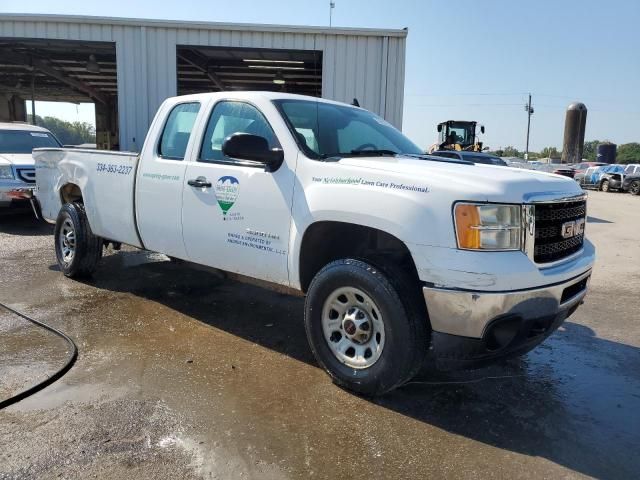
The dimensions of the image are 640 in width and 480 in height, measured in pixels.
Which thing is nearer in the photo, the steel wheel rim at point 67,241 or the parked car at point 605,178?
the steel wheel rim at point 67,241

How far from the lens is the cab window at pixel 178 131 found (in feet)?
15.7

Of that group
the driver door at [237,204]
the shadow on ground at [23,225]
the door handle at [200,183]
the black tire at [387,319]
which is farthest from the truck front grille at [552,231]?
the shadow on ground at [23,225]

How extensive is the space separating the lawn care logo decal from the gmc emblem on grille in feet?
7.70

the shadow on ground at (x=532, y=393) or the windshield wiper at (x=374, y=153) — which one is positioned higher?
the windshield wiper at (x=374, y=153)

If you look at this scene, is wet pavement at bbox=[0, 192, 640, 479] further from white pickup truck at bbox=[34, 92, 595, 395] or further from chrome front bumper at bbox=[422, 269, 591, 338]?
chrome front bumper at bbox=[422, 269, 591, 338]

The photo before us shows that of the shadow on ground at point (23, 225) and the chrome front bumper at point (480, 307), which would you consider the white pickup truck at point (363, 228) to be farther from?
the shadow on ground at point (23, 225)

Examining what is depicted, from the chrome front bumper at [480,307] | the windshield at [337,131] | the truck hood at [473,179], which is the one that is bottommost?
the chrome front bumper at [480,307]

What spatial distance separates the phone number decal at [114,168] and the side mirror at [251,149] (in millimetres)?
1826

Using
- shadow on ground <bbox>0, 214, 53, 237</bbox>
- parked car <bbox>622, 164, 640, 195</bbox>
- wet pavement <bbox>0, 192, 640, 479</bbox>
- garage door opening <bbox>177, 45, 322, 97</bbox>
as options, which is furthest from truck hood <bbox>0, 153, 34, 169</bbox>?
parked car <bbox>622, 164, 640, 195</bbox>

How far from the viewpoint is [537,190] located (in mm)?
3303

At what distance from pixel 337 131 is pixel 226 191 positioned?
3.32ft

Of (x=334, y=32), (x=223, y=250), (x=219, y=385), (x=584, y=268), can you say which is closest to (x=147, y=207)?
(x=223, y=250)

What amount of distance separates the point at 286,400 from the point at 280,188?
1481mm

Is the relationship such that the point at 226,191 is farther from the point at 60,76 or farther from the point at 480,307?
the point at 60,76
